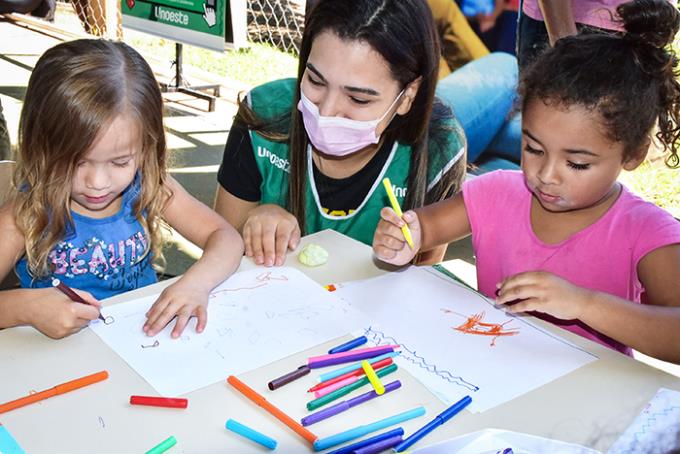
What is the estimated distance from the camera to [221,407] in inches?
32.2

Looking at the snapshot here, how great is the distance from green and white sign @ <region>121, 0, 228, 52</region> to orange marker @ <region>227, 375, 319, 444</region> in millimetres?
3350

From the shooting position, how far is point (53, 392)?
812 mm

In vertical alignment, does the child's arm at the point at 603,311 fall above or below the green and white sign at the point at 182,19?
above

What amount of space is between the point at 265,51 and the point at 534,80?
4162mm

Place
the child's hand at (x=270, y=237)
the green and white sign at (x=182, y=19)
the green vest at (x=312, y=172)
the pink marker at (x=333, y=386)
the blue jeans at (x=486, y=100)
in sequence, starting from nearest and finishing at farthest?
the pink marker at (x=333, y=386) < the child's hand at (x=270, y=237) < the green vest at (x=312, y=172) < the blue jeans at (x=486, y=100) < the green and white sign at (x=182, y=19)

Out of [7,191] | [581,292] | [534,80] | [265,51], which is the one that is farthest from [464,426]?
[265,51]

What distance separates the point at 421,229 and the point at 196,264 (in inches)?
17.2

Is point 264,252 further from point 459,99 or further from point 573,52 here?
point 459,99

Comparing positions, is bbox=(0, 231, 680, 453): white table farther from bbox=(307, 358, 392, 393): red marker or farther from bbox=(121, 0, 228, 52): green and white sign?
bbox=(121, 0, 228, 52): green and white sign

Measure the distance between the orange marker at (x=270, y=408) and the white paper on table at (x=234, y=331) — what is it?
0.03 meters

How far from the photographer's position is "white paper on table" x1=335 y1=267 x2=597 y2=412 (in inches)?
35.6

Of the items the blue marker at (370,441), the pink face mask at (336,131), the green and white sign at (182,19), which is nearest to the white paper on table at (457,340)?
the blue marker at (370,441)

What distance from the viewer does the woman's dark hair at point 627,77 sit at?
1148mm

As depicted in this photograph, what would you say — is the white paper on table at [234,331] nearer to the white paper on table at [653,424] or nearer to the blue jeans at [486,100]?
the white paper on table at [653,424]
